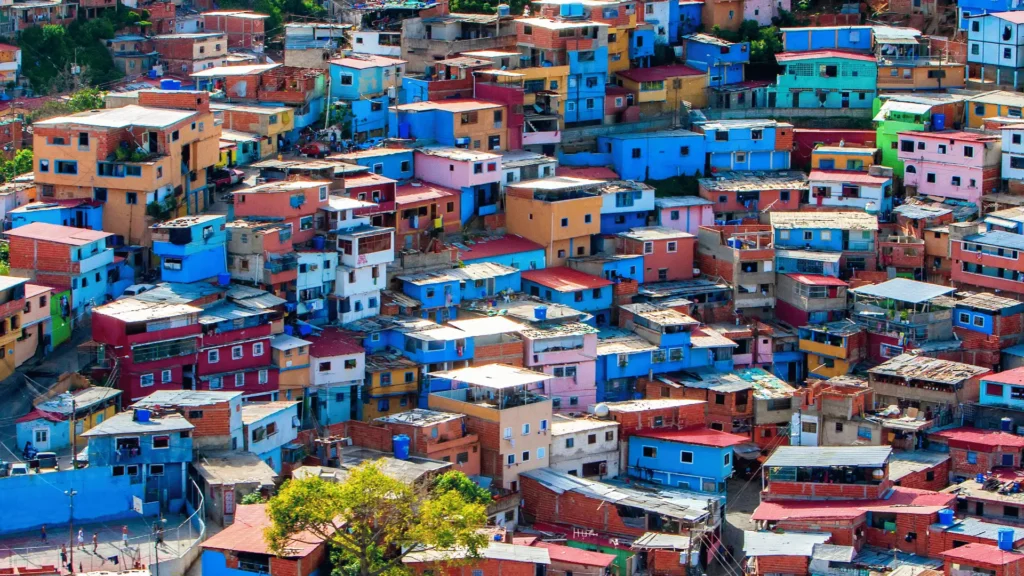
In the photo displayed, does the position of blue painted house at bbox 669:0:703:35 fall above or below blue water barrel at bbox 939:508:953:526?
above

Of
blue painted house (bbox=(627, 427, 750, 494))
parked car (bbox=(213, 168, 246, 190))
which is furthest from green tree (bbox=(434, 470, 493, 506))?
parked car (bbox=(213, 168, 246, 190))

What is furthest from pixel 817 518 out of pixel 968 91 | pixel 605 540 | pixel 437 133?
pixel 968 91

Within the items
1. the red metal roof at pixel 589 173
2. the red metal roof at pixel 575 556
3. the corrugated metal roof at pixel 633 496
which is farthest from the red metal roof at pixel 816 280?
the red metal roof at pixel 575 556

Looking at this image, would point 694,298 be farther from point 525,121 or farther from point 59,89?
point 59,89

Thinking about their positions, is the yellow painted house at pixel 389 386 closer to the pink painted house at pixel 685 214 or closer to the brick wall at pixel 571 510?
the brick wall at pixel 571 510

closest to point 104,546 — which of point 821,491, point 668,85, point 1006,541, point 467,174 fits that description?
point 821,491

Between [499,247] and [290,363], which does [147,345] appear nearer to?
[290,363]

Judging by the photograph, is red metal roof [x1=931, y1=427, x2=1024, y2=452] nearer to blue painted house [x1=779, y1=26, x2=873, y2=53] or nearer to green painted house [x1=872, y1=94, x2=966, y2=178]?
green painted house [x1=872, y1=94, x2=966, y2=178]
